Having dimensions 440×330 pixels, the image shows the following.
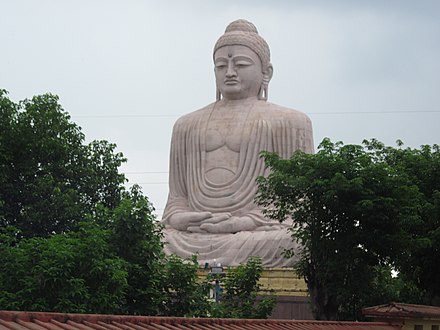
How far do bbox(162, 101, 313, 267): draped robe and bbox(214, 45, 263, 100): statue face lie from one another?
46 cm

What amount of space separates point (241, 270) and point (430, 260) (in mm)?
3689

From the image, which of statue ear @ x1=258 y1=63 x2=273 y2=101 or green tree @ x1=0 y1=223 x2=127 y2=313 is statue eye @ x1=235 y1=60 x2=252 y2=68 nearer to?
statue ear @ x1=258 y1=63 x2=273 y2=101

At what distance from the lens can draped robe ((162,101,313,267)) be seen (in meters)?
19.7

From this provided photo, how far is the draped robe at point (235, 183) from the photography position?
1970cm

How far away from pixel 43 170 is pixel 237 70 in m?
5.56

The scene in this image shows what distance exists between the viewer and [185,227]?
69.2 ft

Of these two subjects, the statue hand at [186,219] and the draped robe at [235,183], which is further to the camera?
the statue hand at [186,219]

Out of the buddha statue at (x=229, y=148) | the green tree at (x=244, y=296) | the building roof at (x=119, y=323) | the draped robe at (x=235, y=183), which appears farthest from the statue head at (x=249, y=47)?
the building roof at (x=119, y=323)

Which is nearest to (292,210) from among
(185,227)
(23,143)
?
(185,227)

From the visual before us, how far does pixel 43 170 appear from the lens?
24.1m

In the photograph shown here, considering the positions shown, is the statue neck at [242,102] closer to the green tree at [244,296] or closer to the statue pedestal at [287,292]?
the statue pedestal at [287,292]

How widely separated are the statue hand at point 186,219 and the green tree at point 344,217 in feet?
18.6

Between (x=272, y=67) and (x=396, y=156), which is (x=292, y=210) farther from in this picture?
(x=272, y=67)

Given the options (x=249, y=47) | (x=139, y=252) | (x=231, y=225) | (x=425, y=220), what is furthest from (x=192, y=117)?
(x=139, y=252)
